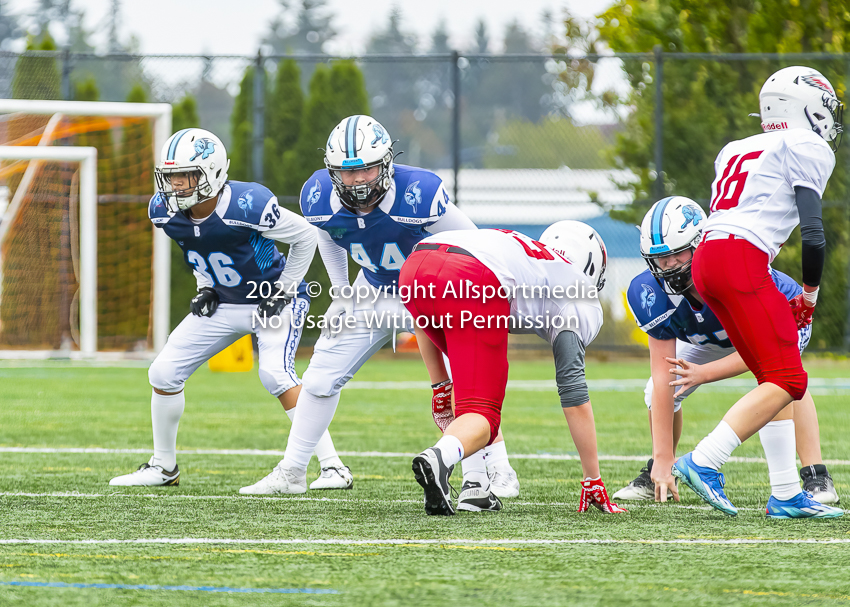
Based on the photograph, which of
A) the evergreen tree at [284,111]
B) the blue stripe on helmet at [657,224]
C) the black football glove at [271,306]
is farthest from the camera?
the evergreen tree at [284,111]

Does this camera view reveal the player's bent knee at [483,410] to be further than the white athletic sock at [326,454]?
No

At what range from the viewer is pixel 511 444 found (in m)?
6.78

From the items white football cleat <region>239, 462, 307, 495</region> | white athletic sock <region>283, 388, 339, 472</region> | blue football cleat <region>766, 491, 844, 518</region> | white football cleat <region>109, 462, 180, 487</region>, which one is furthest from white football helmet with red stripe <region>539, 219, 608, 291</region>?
white football cleat <region>109, 462, 180, 487</region>

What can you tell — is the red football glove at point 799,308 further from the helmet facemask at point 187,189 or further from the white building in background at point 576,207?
the white building in background at point 576,207

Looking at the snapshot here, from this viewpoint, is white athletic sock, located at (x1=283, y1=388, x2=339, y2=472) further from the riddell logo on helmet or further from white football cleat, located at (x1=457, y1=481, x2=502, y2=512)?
the riddell logo on helmet

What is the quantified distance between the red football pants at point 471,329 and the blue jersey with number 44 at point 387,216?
884mm

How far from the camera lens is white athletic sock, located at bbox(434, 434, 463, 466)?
3602mm

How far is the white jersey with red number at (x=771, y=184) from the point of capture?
3.92 m

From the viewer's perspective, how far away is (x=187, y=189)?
5078 millimetres

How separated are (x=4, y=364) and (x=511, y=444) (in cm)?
845

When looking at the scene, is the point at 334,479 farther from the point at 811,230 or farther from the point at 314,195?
the point at 811,230

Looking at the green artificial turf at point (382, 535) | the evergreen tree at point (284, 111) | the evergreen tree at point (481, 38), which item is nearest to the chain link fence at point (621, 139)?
the evergreen tree at point (284, 111)

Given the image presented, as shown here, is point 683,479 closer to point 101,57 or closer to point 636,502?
point 636,502

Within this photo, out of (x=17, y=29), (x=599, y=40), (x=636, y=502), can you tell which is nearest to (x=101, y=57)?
(x=599, y=40)
